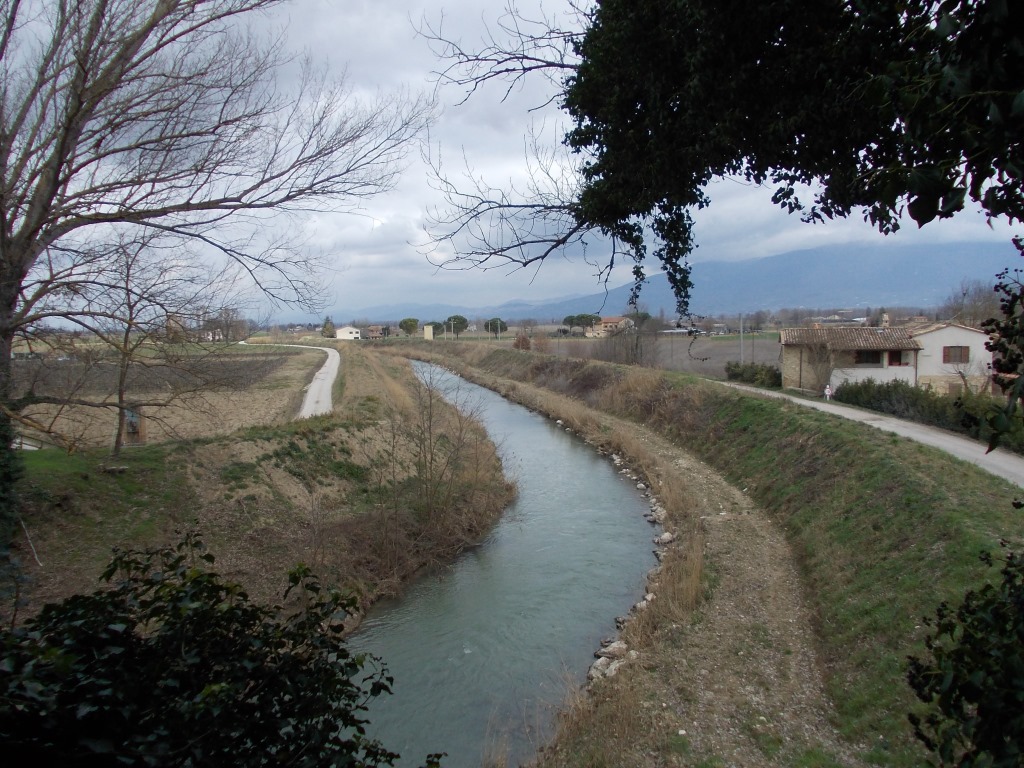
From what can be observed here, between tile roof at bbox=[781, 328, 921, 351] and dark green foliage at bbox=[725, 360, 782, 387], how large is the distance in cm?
309

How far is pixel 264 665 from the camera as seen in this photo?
240 centimetres

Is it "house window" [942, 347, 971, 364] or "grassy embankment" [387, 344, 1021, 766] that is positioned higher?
"house window" [942, 347, 971, 364]

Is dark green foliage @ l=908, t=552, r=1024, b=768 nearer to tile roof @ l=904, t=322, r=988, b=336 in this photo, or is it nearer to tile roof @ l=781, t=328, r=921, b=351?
tile roof @ l=781, t=328, r=921, b=351

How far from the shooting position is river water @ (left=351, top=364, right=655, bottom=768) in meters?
8.23

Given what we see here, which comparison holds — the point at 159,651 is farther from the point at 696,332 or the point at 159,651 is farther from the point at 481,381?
the point at 481,381

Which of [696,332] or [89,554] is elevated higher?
[696,332]

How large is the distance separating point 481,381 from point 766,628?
123 feet

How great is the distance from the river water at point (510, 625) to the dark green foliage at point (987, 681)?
21.5 ft

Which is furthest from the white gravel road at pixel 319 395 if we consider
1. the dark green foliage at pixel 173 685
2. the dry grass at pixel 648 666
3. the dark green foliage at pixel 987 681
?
the dark green foliage at pixel 987 681

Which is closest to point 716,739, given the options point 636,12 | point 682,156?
point 682,156

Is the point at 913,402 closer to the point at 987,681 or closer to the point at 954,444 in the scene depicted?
the point at 954,444

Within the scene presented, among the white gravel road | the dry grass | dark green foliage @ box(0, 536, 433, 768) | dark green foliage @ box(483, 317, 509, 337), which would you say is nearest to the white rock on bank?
the dry grass

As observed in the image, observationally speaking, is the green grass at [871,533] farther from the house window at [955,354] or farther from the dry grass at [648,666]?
the house window at [955,354]

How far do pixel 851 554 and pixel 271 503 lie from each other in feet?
37.7
